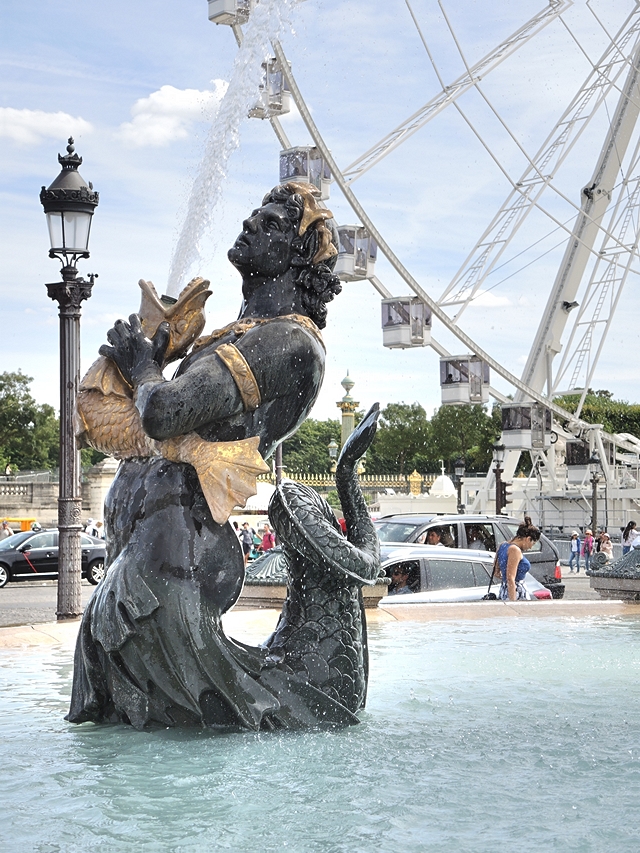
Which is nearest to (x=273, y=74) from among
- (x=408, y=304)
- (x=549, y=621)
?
(x=408, y=304)

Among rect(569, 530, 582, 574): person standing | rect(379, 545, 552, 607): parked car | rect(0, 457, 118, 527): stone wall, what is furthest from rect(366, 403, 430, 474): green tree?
rect(379, 545, 552, 607): parked car

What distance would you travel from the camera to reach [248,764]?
3043 millimetres

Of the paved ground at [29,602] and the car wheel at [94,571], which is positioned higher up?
the car wheel at [94,571]

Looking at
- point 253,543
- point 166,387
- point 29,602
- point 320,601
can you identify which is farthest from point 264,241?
point 253,543

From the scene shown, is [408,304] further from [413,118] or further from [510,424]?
[510,424]

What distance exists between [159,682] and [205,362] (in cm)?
89

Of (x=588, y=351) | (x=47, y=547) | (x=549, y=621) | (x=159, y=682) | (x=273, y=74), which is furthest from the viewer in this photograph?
(x=588, y=351)

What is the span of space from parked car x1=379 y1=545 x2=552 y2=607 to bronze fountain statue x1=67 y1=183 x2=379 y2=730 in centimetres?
578

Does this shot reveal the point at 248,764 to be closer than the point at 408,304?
Yes

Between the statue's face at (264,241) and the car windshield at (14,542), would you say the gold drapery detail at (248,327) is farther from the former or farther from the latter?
the car windshield at (14,542)

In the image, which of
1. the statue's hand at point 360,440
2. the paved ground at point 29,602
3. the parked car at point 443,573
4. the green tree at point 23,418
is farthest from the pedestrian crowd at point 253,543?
the green tree at point 23,418

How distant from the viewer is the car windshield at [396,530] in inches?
497

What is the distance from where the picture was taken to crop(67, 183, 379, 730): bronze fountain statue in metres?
3.32

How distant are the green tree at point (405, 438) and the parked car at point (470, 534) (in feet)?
200
